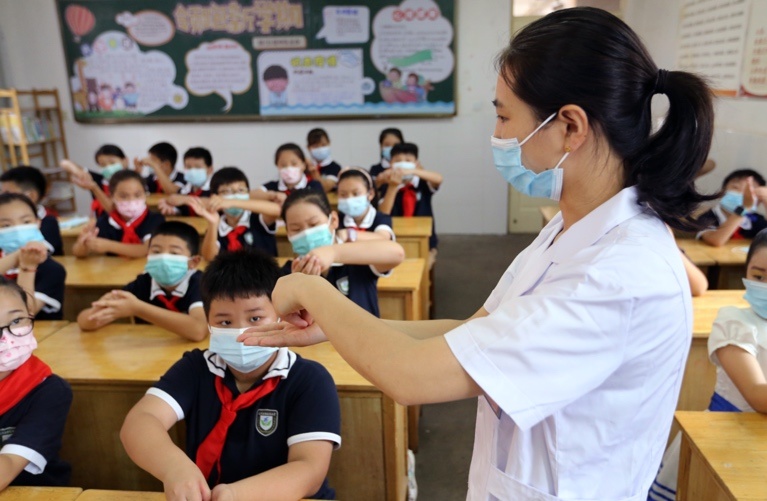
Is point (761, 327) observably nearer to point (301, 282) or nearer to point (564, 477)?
point (564, 477)

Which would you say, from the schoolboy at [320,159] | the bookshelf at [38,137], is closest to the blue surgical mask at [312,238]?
the schoolboy at [320,159]

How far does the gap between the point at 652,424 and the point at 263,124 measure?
6.07 meters

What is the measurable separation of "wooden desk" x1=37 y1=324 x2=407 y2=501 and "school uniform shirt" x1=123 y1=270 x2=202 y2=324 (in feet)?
0.80

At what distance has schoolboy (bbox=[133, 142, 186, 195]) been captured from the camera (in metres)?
5.18

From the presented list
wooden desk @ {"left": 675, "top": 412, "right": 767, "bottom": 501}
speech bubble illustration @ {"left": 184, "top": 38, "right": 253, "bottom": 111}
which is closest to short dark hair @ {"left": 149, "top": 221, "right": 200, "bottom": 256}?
wooden desk @ {"left": 675, "top": 412, "right": 767, "bottom": 501}

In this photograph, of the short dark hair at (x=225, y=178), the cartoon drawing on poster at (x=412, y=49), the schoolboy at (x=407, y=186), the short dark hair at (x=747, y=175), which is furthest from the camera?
the cartoon drawing on poster at (x=412, y=49)

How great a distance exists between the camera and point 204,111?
6.42 m

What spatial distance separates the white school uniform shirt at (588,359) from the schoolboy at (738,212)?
8.94ft

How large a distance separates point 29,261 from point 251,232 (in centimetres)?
128

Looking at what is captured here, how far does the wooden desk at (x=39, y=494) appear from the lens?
1.29 m

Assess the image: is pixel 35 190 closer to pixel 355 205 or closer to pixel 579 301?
pixel 355 205

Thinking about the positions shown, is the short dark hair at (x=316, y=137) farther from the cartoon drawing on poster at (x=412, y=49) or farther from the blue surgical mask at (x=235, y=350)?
the blue surgical mask at (x=235, y=350)

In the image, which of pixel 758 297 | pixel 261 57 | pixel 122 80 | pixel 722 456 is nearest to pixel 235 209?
pixel 758 297

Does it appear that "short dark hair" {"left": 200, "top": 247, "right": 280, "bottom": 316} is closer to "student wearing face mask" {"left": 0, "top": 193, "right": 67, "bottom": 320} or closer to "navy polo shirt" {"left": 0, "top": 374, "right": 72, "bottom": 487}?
"navy polo shirt" {"left": 0, "top": 374, "right": 72, "bottom": 487}
